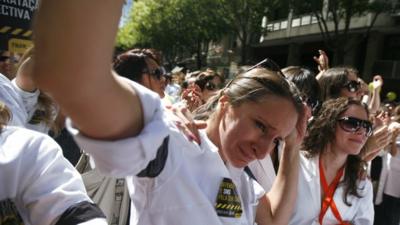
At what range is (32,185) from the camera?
125 cm

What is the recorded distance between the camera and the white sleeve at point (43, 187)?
1230 mm

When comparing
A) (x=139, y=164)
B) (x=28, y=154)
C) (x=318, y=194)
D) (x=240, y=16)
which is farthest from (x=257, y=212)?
(x=240, y=16)

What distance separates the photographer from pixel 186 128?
4.08 feet

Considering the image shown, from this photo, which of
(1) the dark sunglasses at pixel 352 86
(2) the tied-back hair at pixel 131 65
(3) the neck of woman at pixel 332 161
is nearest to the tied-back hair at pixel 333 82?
(1) the dark sunglasses at pixel 352 86

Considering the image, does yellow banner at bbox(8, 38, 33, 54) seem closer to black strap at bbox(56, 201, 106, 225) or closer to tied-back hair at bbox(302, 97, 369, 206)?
black strap at bbox(56, 201, 106, 225)

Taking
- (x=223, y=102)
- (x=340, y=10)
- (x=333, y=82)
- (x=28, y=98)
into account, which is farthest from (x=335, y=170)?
(x=340, y=10)

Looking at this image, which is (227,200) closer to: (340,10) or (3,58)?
(3,58)

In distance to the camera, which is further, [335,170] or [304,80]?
[304,80]

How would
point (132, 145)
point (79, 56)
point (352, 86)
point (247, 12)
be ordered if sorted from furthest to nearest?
point (247, 12) < point (352, 86) < point (132, 145) < point (79, 56)

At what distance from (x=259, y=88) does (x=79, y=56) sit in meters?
1.05

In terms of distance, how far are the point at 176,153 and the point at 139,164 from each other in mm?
410

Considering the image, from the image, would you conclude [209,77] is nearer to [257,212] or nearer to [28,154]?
[257,212]

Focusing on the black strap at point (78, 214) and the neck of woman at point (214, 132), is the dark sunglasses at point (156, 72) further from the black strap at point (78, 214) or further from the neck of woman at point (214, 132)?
the black strap at point (78, 214)

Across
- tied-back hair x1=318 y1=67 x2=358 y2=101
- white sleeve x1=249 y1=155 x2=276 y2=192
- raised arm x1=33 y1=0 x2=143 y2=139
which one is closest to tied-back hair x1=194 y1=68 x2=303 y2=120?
white sleeve x1=249 y1=155 x2=276 y2=192
